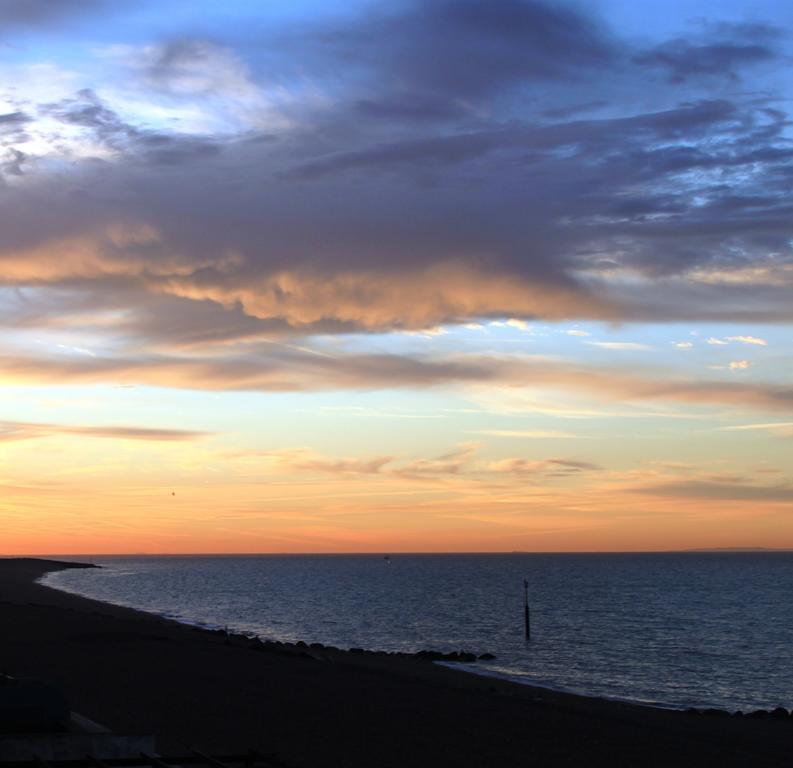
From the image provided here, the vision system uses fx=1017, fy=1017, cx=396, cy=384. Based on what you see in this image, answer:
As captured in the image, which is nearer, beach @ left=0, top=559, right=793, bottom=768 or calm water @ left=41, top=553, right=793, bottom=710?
beach @ left=0, top=559, right=793, bottom=768

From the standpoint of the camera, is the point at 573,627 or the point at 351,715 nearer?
the point at 351,715

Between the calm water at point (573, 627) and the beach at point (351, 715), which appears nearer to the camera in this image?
the beach at point (351, 715)

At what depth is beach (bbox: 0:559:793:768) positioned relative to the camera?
834 inches

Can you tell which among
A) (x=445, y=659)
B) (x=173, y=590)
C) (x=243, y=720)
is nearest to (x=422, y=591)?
(x=173, y=590)

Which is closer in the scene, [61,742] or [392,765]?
[61,742]

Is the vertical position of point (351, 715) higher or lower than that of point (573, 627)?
higher

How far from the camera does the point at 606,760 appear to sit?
69.0ft

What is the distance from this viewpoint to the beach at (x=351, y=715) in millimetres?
21188

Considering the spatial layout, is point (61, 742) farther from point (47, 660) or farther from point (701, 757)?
point (47, 660)

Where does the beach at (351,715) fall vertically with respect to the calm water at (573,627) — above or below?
above

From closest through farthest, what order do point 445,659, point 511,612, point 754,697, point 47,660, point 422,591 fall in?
1. point 47,660
2. point 754,697
3. point 445,659
4. point 511,612
5. point 422,591

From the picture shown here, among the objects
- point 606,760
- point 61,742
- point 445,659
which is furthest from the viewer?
point 445,659

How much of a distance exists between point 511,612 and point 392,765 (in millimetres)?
75861

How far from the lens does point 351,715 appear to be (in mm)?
25344
